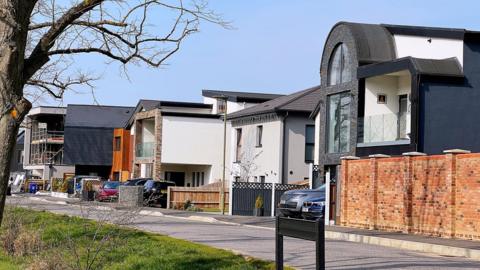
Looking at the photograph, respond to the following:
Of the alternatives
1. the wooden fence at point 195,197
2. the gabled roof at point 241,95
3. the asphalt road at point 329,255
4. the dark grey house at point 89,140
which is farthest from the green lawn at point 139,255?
the dark grey house at point 89,140

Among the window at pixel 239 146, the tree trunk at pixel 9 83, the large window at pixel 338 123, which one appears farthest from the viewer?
the window at pixel 239 146

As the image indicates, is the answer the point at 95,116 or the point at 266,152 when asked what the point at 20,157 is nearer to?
the point at 95,116

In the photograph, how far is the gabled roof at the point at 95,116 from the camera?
8050 centimetres

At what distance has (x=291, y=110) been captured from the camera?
4703cm

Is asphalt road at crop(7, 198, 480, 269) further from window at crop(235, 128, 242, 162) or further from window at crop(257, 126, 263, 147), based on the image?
window at crop(235, 128, 242, 162)

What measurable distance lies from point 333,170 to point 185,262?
22807 millimetres

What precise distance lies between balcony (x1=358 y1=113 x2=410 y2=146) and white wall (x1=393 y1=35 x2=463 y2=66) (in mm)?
3318

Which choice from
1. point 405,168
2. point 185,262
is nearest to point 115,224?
point 185,262

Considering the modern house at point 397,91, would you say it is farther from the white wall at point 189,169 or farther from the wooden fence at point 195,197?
the white wall at point 189,169

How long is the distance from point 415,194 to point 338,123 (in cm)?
1173

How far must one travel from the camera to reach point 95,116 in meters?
83.1

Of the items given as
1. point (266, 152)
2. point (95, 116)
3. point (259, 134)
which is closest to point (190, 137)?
point (259, 134)

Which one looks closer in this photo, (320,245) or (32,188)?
(320,245)

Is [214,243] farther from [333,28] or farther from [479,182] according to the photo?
A: [333,28]
